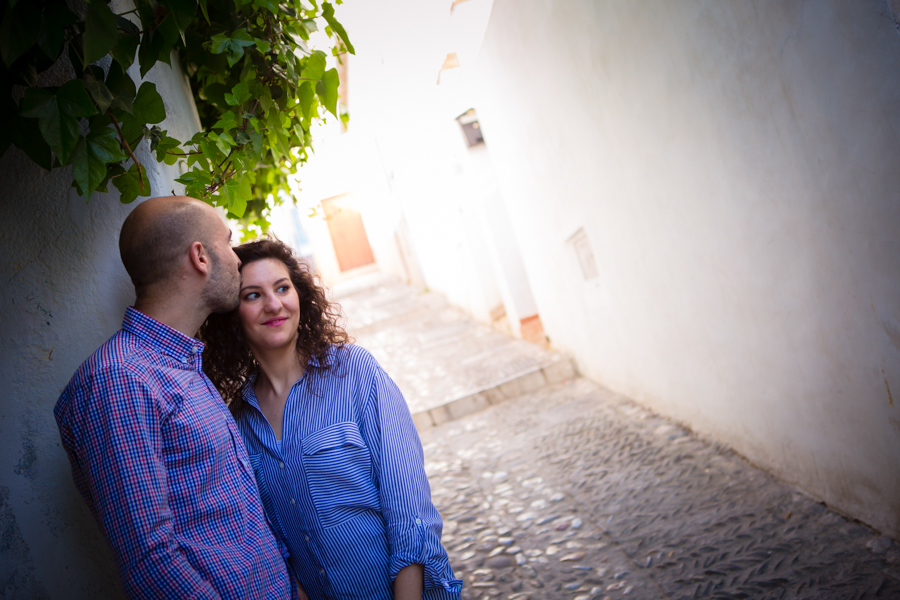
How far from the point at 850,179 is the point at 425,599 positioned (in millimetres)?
2059

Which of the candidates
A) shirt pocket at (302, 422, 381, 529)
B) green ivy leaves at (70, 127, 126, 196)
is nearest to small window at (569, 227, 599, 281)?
shirt pocket at (302, 422, 381, 529)

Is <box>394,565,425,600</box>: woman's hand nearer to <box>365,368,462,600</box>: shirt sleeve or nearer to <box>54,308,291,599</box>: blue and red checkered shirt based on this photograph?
<box>365,368,462,600</box>: shirt sleeve

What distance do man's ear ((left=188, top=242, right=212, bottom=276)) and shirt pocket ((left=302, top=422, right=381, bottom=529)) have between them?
545 mm

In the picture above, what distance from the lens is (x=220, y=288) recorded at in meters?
1.58

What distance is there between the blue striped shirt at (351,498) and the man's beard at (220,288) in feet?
1.25

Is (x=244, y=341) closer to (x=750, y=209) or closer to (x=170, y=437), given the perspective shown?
(x=170, y=437)

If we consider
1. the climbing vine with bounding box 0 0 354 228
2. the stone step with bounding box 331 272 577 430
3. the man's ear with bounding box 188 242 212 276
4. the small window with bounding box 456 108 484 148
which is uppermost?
the small window with bounding box 456 108 484 148

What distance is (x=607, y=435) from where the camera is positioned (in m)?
4.66

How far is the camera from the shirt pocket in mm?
1676

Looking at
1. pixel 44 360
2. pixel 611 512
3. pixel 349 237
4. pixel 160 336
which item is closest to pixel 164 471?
pixel 160 336

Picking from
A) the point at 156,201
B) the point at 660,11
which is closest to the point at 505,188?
the point at 660,11

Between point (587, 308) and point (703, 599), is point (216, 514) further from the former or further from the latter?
point (587, 308)

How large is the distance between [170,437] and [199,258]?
448 mm

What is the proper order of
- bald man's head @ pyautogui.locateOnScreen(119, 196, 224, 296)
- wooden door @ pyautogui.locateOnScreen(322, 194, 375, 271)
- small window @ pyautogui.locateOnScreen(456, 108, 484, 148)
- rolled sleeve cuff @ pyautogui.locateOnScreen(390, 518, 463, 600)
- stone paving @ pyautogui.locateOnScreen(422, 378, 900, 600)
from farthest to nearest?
wooden door @ pyautogui.locateOnScreen(322, 194, 375, 271) < small window @ pyautogui.locateOnScreen(456, 108, 484, 148) < stone paving @ pyautogui.locateOnScreen(422, 378, 900, 600) < rolled sleeve cuff @ pyautogui.locateOnScreen(390, 518, 463, 600) < bald man's head @ pyautogui.locateOnScreen(119, 196, 224, 296)
